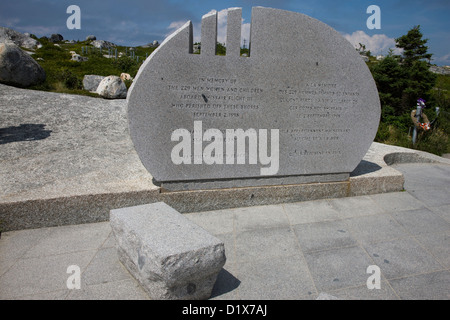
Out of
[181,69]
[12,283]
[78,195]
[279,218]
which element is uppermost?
[181,69]

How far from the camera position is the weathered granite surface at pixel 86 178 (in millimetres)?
4145

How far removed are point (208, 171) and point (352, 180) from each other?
265 cm

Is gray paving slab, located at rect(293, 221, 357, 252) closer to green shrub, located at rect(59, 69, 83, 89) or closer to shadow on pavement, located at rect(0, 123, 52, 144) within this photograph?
shadow on pavement, located at rect(0, 123, 52, 144)

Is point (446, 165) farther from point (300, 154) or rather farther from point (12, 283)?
point (12, 283)

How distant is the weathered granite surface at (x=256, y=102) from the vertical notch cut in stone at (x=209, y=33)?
1 centimetres

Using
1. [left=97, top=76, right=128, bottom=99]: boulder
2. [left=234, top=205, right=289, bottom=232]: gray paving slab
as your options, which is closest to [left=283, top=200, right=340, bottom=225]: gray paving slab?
[left=234, top=205, right=289, bottom=232]: gray paving slab

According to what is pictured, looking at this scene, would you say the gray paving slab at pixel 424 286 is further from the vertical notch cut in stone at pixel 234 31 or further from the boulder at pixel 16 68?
the boulder at pixel 16 68

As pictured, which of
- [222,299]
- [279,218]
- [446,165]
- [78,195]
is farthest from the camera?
[446,165]

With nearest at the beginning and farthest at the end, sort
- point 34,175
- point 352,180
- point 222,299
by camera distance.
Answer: point 222,299
point 34,175
point 352,180

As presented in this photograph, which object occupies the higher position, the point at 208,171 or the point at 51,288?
the point at 208,171

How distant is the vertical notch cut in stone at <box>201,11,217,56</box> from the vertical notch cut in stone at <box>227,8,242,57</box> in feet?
0.70

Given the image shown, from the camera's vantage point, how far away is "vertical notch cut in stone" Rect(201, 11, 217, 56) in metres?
4.16

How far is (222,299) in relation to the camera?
2850 mm

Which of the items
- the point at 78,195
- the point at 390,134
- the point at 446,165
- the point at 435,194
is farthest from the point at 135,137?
the point at 390,134
